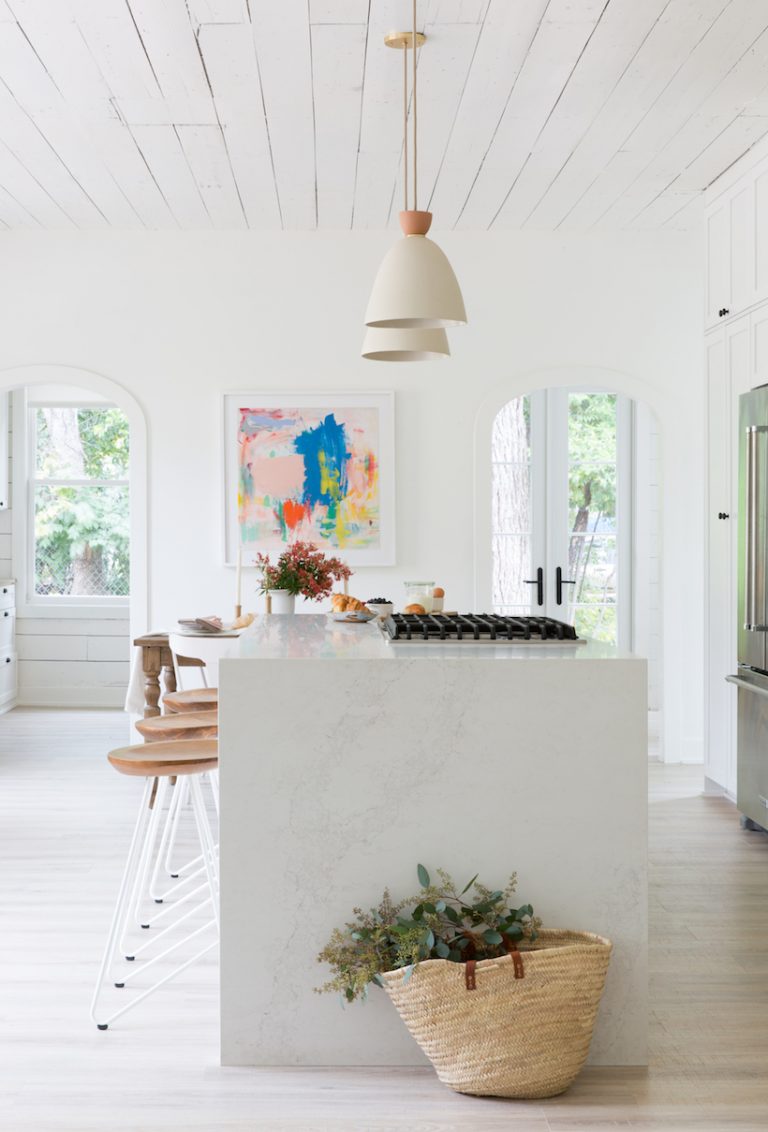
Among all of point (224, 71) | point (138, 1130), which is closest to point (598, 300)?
point (224, 71)

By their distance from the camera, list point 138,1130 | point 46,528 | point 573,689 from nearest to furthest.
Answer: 1. point 138,1130
2. point 573,689
3. point 46,528

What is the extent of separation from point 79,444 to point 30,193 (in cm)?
303

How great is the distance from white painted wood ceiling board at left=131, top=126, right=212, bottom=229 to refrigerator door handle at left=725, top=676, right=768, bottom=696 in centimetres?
327

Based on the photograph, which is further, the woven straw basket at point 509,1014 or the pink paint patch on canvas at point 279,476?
the pink paint patch on canvas at point 279,476

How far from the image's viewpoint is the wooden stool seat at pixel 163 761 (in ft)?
9.84

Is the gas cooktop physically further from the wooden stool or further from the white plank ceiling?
the white plank ceiling

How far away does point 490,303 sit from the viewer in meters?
6.26

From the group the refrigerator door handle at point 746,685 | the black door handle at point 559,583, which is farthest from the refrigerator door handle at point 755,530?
the black door handle at point 559,583

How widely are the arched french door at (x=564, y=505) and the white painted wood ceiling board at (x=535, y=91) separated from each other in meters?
2.33

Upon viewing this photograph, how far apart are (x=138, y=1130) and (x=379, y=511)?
4140mm

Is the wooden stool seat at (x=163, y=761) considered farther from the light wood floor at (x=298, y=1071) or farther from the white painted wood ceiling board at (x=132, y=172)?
the white painted wood ceiling board at (x=132, y=172)

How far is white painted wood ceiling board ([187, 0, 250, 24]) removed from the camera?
349 centimetres

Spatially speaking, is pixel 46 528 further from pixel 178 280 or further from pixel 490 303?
pixel 490 303

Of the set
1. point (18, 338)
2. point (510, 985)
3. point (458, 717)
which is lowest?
point (510, 985)
